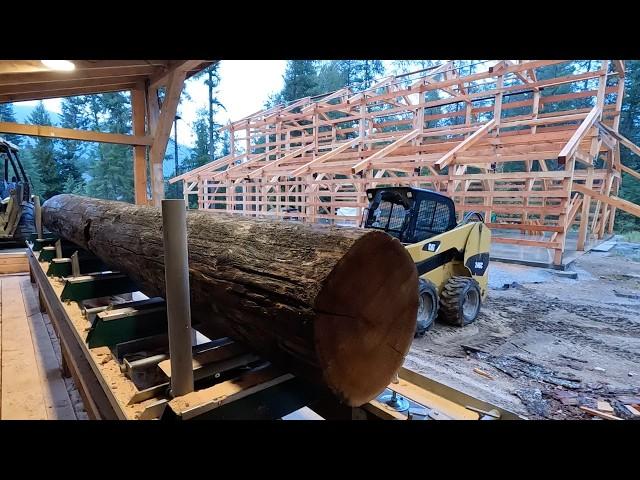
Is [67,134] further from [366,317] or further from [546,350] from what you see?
[546,350]

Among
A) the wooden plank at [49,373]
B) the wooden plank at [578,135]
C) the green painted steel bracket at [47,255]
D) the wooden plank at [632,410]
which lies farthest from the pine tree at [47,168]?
the wooden plank at [632,410]

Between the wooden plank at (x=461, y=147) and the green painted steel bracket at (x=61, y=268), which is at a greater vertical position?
the wooden plank at (x=461, y=147)

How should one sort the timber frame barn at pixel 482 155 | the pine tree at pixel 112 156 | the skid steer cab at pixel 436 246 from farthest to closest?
the pine tree at pixel 112 156 → the timber frame barn at pixel 482 155 → the skid steer cab at pixel 436 246

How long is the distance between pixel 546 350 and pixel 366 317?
3596mm

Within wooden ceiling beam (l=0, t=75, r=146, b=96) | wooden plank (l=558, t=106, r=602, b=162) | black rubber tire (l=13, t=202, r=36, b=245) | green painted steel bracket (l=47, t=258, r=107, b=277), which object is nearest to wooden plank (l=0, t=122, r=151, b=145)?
wooden ceiling beam (l=0, t=75, r=146, b=96)

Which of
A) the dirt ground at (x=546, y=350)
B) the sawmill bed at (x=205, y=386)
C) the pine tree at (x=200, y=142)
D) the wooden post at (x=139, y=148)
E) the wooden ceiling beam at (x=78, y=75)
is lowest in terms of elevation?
the dirt ground at (x=546, y=350)

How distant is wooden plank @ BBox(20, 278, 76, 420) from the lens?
7.41 ft

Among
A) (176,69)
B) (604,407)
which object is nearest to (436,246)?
(604,407)

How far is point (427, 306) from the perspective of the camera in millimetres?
4254

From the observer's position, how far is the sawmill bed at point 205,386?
1.23 m

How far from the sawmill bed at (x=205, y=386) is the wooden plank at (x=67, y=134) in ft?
12.7

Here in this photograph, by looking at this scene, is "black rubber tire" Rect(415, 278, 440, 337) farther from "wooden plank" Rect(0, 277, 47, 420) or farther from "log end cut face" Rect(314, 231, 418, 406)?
"wooden plank" Rect(0, 277, 47, 420)

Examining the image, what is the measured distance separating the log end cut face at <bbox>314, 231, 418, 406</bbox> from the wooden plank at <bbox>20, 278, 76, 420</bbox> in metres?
2.07

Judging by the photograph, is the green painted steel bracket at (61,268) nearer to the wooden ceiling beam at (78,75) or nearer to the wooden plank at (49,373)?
the wooden plank at (49,373)
